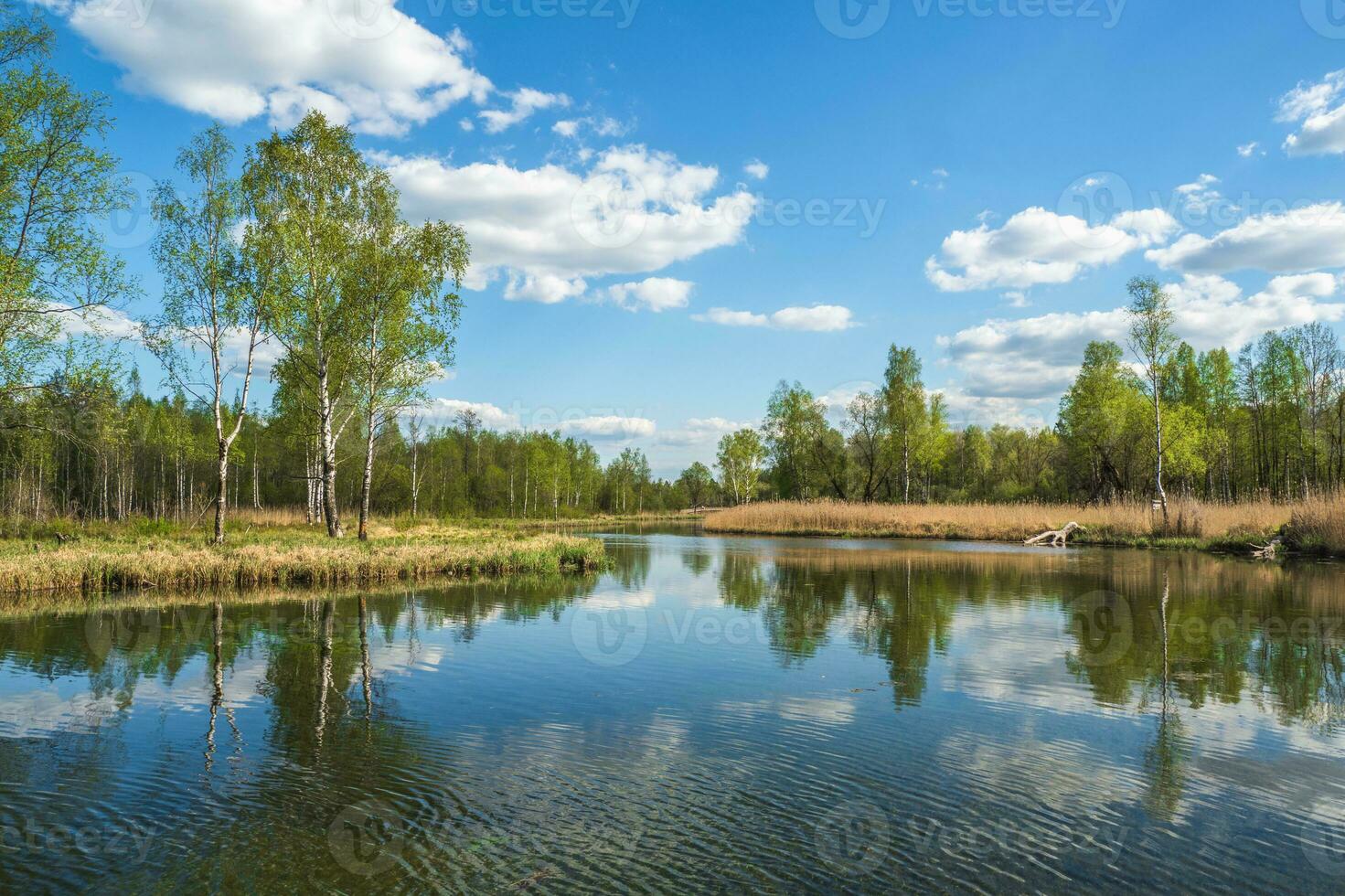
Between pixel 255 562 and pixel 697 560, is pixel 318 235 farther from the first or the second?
pixel 697 560

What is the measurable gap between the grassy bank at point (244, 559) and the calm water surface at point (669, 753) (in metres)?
3.61

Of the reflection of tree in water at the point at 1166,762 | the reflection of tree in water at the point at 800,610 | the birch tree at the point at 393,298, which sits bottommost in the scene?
the reflection of tree in water at the point at 800,610

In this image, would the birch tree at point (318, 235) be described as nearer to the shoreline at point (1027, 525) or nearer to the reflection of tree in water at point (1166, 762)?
the reflection of tree in water at point (1166, 762)

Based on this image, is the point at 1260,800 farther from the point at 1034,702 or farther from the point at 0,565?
the point at 0,565

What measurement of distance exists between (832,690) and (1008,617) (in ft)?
24.6

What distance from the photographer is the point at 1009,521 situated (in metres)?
40.7

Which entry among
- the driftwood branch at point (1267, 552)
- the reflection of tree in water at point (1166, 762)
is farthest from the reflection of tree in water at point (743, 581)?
the driftwood branch at point (1267, 552)

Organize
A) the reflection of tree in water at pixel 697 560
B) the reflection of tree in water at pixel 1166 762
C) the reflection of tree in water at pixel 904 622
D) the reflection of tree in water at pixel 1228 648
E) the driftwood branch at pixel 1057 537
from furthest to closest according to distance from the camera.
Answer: the driftwood branch at pixel 1057 537 → the reflection of tree in water at pixel 697 560 → the reflection of tree in water at pixel 904 622 → the reflection of tree in water at pixel 1228 648 → the reflection of tree in water at pixel 1166 762

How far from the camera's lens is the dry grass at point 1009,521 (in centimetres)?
3212

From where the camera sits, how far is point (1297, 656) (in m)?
11.2

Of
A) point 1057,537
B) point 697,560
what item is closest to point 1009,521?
point 1057,537

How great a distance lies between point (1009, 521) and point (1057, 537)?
14.1ft

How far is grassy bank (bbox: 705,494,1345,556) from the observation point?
2761cm

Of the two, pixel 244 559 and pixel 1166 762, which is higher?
pixel 244 559
